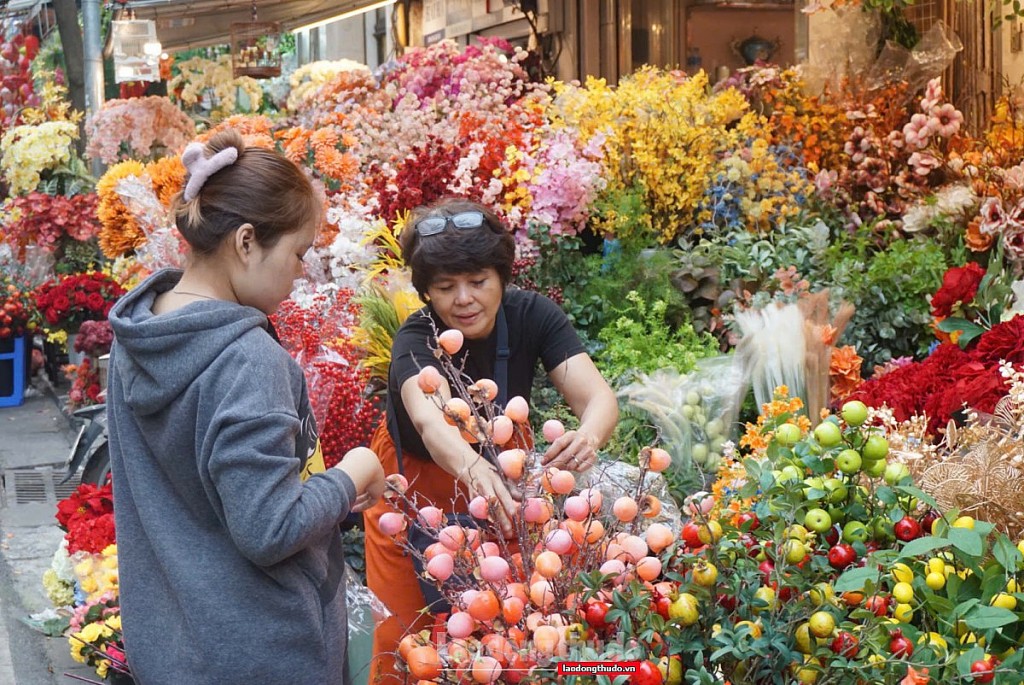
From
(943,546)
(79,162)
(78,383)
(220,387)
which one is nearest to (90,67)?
(79,162)

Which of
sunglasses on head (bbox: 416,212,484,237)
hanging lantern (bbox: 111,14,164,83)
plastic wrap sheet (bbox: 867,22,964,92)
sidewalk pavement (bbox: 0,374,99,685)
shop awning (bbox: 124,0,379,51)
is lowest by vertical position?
sidewalk pavement (bbox: 0,374,99,685)

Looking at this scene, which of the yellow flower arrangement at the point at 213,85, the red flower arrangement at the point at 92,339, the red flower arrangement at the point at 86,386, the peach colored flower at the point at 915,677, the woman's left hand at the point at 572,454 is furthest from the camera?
the yellow flower arrangement at the point at 213,85

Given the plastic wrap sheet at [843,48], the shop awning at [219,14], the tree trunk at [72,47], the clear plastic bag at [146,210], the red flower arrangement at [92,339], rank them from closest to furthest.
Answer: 1. the plastic wrap sheet at [843,48]
2. the clear plastic bag at [146,210]
3. the red flower arrangement at [92,339]
4. the tree trunk at [72,47]
5. the shop awning at [219,14]

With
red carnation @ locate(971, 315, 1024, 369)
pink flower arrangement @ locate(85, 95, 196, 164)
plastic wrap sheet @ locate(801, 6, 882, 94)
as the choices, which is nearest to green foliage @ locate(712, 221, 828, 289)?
plastic wrap sheet @ locate(801, 6, 882, 94)

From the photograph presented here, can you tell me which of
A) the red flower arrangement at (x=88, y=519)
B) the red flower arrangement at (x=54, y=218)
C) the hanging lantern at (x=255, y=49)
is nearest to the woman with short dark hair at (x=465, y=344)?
the red flower arrangement at (x=88, y=519)

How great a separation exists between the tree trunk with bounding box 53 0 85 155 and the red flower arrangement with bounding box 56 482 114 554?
870cm

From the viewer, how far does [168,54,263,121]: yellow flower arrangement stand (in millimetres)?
11656

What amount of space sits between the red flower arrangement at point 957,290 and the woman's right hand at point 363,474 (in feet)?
8.27

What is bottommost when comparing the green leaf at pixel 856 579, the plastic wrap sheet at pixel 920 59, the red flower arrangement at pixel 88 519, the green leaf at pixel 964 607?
the red flower arrangement at pixel 88 519

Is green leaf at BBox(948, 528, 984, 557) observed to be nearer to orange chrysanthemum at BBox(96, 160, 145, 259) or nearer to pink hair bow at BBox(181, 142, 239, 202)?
pink hair bow at BBox(181, 142, 239, 202)

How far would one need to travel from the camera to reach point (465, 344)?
2.89 m

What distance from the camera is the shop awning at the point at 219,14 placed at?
14.1 metres

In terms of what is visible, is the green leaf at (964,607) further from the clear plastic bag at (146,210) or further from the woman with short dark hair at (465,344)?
the clear plastic bag at (146,210)

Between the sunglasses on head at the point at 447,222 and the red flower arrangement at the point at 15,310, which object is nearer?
the sunglasses on head at the point at 447,222
